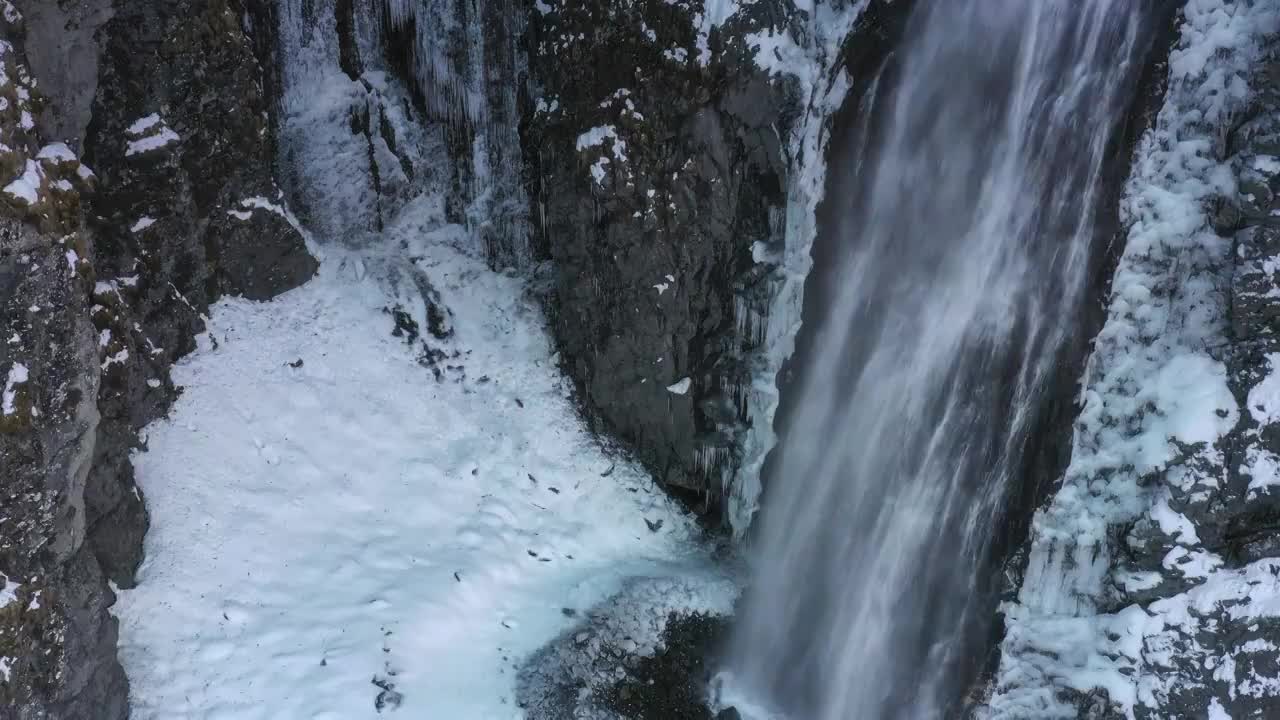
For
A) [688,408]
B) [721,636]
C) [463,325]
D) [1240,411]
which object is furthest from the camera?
[463,325]

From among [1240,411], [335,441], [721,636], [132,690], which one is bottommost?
[132,690]

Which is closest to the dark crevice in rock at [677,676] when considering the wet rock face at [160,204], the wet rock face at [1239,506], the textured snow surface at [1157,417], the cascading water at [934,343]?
the cascading water at [934,343]

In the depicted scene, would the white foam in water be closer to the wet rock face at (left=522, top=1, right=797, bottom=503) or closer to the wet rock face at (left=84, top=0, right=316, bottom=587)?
the wet rock face at (left=84, top=0, right=316, bottom=587)

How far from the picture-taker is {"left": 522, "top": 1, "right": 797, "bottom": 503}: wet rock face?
978cm

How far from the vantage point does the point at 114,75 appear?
9336 mm

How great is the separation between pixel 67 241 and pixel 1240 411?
1051 centimetres

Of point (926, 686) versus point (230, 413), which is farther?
point (230, 413)

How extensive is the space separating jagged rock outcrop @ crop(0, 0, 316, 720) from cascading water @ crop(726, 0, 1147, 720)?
267 inches

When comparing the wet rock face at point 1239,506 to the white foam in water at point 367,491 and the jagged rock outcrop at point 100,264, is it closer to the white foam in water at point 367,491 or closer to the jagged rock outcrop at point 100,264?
the white foam in water at point 367,491

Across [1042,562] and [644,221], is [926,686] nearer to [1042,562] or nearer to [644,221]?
[1042,562]

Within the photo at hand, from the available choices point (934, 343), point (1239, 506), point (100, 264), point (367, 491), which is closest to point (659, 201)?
point (934, 343)

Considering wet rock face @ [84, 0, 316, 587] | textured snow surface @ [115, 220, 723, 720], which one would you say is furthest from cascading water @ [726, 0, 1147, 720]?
wet rock face @ [84, 0, 316, 587]

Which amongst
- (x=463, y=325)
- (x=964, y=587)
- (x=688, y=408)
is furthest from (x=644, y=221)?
(x=964, y=587)

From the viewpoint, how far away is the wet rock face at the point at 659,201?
978 cm
